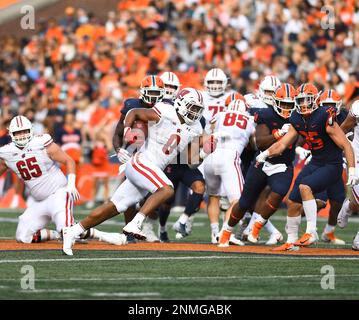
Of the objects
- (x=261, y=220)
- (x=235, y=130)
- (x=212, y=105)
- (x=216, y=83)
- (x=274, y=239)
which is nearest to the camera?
(x=261, y=220)

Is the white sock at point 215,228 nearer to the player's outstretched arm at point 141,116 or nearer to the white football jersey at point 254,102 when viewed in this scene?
the white football jersey at point 254,102

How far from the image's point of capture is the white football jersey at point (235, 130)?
12398 millimetres

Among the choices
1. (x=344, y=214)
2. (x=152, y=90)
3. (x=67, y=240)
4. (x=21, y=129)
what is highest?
(x=152, y=90)

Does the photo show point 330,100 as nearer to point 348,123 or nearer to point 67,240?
point 348,123

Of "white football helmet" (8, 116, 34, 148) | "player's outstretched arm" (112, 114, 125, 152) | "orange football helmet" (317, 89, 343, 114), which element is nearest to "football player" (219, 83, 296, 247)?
"orange football helmet" (317, 89, 343, 114)

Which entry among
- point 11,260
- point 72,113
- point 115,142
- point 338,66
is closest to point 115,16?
point 72,113

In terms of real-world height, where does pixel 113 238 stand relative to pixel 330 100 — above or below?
below

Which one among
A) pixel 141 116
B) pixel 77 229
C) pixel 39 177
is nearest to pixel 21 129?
pixel 39 177

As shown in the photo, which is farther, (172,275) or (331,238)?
(331,238)

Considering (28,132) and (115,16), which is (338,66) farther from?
(28,132)

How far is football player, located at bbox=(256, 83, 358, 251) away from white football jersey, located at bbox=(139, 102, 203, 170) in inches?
31.3

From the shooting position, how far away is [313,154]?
11.1 metres

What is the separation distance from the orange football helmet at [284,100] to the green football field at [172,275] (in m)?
1.71

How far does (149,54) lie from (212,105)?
8095 mm
